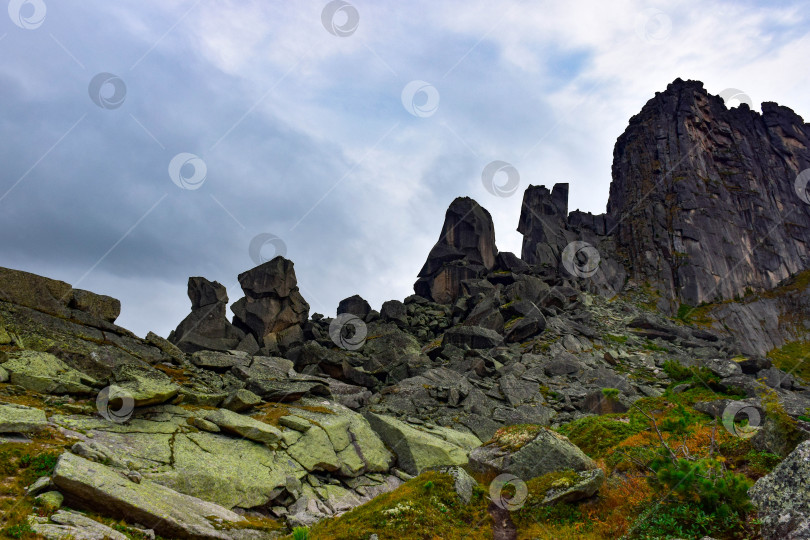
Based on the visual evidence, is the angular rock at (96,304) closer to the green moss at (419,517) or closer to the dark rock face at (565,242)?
the green moss at (419,517)

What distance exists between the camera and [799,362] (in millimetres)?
72812

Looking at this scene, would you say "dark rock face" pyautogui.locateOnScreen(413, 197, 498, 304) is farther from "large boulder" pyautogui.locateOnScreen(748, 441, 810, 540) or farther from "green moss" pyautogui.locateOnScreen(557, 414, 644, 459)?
"large boulder" pyautogui.locateOnScreen(748, 441, 810, 540)

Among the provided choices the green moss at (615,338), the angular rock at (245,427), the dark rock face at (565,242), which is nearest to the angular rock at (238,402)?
the angular rock at (245,427)

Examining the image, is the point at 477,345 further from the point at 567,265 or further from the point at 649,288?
the point at 649,288

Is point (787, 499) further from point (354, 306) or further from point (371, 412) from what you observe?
point (354, 306)

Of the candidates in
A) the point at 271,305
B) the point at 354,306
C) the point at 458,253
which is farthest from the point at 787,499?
the point at 354,306

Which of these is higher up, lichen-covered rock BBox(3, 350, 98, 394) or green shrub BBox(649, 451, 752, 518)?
lichen-covered rock BBox(3, 350, 98, 394)

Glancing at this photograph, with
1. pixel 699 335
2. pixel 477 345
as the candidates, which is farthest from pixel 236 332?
pixel 699 335

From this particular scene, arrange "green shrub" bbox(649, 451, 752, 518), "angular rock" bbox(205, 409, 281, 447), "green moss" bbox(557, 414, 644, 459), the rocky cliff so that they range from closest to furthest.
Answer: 1. "green shrub" bbox(649, 451, 752, 518)
2. the rocky cliff
3. "green moss" bbox(557, 414, 644, 459)
4. "angular rock" bbox(205, 409, 281, 447)

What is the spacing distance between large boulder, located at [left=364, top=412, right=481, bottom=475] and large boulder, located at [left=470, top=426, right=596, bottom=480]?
5.22 m

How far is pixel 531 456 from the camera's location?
14172 millimetres

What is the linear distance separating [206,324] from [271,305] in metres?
9.05

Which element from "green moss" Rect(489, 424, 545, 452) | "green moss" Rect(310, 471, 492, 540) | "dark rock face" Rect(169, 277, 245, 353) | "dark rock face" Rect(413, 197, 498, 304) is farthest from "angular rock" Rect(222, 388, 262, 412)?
"dark rock face" Rect(413, 197, 498, 304)

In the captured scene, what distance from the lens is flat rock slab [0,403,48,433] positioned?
477 inches
